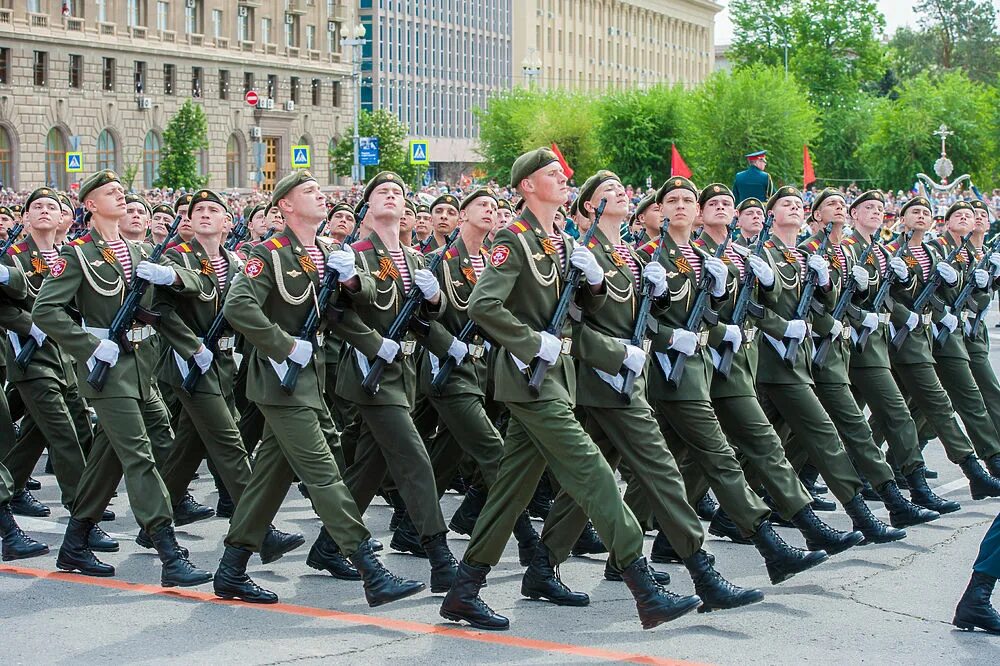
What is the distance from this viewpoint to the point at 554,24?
340 feet

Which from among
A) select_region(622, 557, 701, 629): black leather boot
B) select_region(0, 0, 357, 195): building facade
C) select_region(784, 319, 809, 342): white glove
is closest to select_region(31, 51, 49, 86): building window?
select_region(0, 0, 357, 195): building facade

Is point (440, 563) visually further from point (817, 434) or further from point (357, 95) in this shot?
point (357, 95)

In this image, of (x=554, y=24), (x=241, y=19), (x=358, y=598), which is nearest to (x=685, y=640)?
(x=358, y=598)

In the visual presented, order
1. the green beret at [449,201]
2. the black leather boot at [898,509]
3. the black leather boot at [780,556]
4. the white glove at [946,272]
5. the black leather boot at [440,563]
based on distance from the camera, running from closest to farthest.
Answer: the black leather boot at [780,556], the black leather boot at [440,563], the black leather boot at [898,509], the white glove at [946,272], the green beret at [449,201]

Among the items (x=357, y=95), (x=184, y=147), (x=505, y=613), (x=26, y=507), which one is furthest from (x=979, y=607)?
(x=184, y=147)

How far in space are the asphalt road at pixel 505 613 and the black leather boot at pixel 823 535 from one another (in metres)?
0.16

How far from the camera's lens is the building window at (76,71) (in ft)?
203

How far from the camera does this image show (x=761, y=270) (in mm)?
8484

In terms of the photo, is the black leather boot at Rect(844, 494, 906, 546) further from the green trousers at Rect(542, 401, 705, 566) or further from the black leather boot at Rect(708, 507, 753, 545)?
the green trousers at Rect(542, 401, 705, 566)

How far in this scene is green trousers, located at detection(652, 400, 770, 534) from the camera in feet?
24.4

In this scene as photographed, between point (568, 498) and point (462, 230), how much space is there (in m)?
2.23

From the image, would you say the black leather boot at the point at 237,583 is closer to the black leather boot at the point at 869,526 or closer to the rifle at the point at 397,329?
the rifle at the point at 397,329

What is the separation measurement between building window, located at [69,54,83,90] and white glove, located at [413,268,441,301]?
5669cm

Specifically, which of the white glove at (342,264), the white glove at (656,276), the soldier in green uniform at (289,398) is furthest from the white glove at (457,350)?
the white glove at (656,276)
